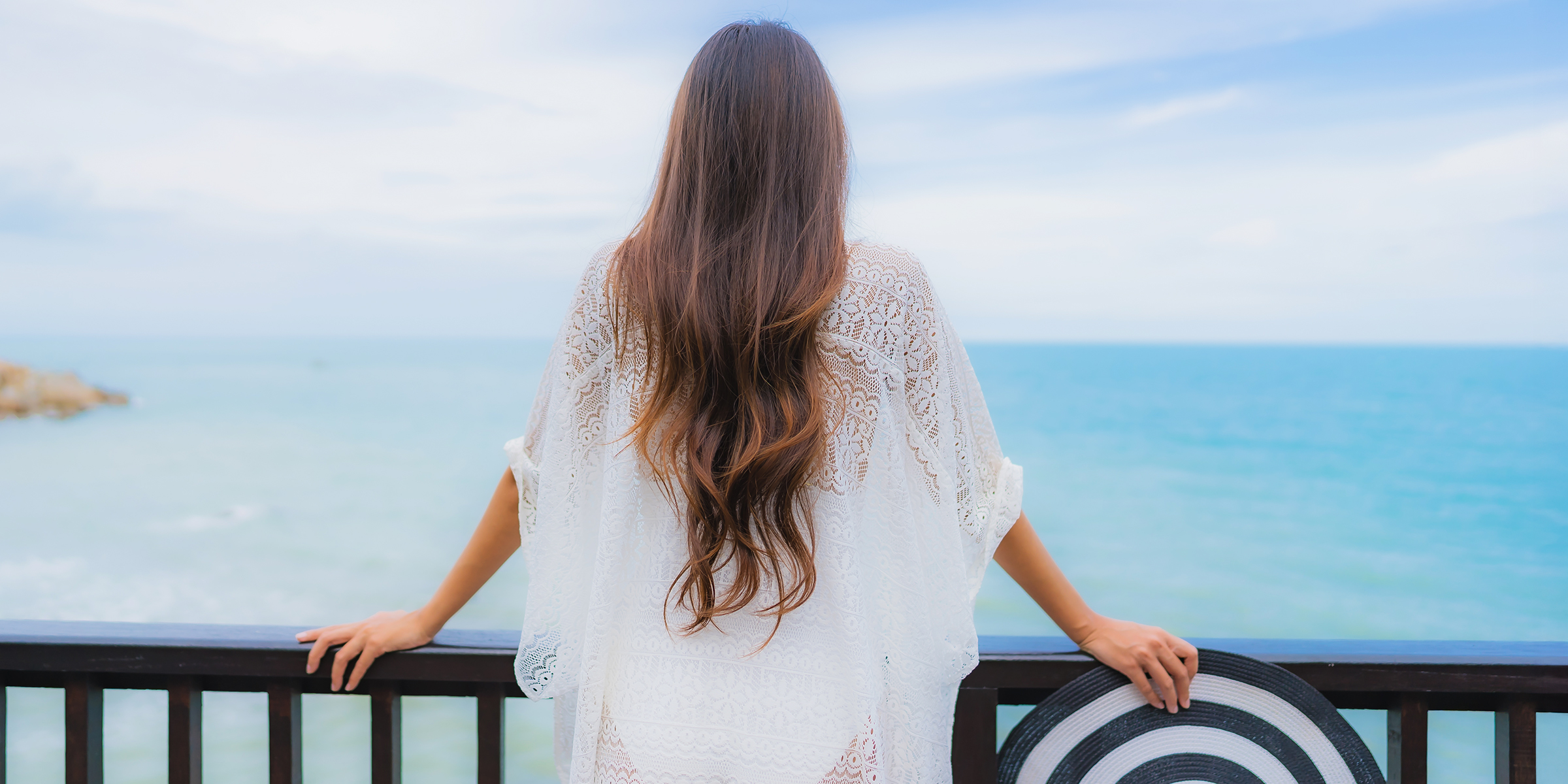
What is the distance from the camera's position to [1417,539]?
55.8ft

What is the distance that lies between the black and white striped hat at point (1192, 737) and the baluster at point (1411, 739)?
0.07 metres

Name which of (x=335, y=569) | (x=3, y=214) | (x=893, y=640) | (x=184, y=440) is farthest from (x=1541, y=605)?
(x=3, y=214)

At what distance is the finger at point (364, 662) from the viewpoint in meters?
1.08

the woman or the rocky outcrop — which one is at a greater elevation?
the rocky outcrop

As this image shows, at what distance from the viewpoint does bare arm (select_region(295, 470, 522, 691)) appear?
3.53 feet

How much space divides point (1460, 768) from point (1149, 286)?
79.3 feet

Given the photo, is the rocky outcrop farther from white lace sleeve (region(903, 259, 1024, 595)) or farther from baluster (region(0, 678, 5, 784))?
white lace sleeve (region(903, 259, 1024, 595))

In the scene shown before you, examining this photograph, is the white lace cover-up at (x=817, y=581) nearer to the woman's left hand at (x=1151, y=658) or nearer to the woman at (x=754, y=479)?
the woman at (x=754, y=479)

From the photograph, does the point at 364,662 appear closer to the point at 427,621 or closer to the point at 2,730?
the point at 427,621

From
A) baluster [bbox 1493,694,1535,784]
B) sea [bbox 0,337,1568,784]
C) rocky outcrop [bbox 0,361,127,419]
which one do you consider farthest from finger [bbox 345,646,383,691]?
rocky outcrop [bbox 0,361,127,419]

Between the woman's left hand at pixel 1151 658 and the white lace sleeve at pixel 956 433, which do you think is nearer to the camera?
the white lace sleeve at pixel 956 433

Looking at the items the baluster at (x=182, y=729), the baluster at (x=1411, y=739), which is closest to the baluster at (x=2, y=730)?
the baluster at (x=182, y=729)

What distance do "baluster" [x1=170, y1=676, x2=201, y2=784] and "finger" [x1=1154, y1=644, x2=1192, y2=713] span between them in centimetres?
130

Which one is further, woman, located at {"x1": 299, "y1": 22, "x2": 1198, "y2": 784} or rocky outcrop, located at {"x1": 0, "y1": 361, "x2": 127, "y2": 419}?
rocky outcrop, located at {"x1": 0, "y1": 361, "x2": 127, "y2": 419}
